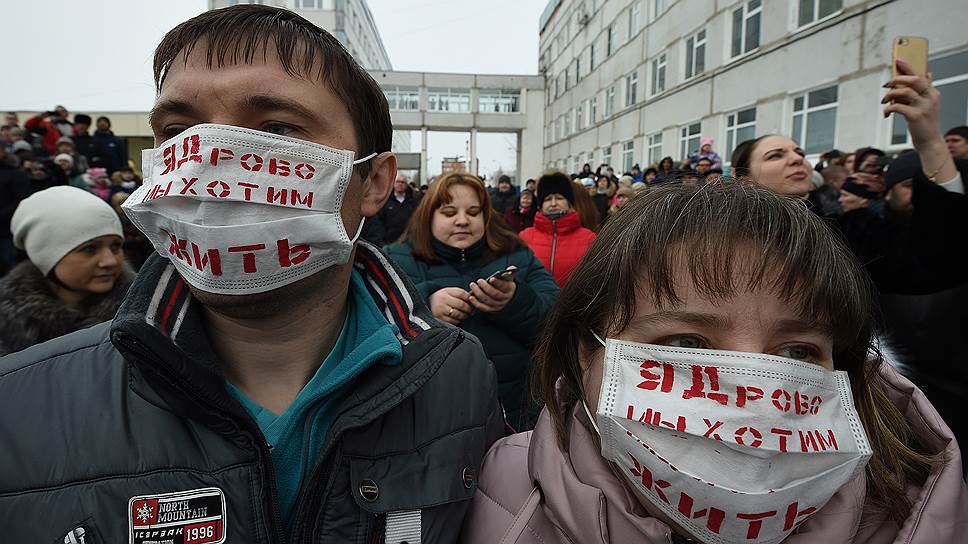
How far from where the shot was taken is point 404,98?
128ft

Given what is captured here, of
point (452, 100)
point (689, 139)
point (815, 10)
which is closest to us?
point (815, 10)

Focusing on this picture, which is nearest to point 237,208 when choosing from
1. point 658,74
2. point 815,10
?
point 815,10

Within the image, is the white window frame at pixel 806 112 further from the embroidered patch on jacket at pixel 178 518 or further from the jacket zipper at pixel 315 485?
the embroidered patch on jacket at pixel 178 518

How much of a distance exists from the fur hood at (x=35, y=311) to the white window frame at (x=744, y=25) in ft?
53.1

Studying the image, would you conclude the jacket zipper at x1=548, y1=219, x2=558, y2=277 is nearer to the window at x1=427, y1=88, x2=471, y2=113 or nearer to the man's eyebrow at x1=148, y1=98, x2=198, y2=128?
the man's eyebrow at x1=148, y1=98, x2=198, y2=128

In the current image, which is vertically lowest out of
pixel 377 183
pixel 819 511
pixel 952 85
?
pixel 819 511

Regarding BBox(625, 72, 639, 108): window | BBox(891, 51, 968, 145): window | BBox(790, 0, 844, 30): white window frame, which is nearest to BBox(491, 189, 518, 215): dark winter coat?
BBox(891, 51, 968, 145): window

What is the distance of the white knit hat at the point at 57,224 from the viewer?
2.73m

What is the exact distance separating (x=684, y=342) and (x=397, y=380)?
0.70 m

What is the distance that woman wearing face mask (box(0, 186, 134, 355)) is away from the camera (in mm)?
2486

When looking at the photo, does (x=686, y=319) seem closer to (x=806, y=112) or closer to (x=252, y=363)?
(x=252, y=363)

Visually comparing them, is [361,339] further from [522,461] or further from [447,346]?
[522,461]

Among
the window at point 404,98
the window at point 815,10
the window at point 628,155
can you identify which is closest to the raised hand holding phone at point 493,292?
the window at point 815,10

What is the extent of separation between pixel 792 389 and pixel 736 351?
144mm
